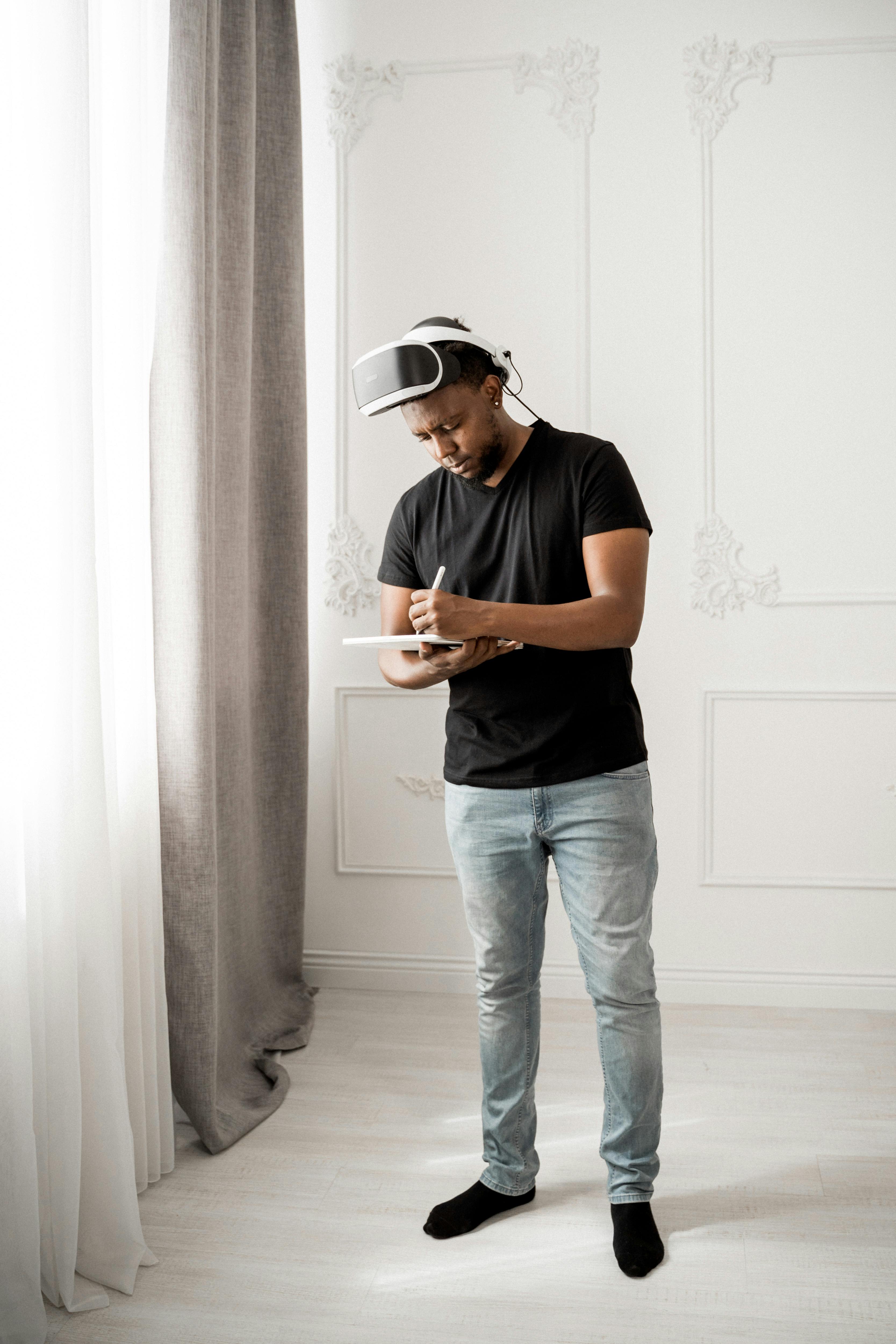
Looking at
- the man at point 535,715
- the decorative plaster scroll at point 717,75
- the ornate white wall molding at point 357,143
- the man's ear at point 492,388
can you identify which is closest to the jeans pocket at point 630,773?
the man at point 535,715

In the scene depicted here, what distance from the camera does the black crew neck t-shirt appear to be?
60.8 inches

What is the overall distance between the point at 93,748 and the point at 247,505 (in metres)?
0.95

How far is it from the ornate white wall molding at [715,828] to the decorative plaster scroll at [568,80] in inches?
62.5

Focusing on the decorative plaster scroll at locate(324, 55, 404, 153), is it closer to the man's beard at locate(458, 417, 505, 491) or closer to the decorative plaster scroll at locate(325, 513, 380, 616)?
the decorative plaster scroll at locate(325, 513, 380, 616)

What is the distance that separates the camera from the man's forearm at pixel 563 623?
1.47m

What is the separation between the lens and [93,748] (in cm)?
155

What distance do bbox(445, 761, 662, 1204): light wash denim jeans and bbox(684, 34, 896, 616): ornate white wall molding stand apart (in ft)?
4.06

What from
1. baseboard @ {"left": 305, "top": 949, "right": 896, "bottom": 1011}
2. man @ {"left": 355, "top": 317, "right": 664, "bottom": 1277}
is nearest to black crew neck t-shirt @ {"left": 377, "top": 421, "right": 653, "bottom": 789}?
man @ {"left": 355, "top": 317, "right": 664, "bottom": 1277}

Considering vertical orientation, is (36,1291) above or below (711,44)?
below

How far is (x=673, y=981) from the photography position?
2.75 meters

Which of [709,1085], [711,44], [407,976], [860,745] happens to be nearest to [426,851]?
[407,976]

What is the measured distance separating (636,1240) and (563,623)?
40.1 inches

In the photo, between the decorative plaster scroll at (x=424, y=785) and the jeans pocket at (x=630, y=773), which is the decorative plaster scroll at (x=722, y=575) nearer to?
the decorative plaster scroll at (x=424, y=785)

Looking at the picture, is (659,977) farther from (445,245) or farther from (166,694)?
(445,245)
